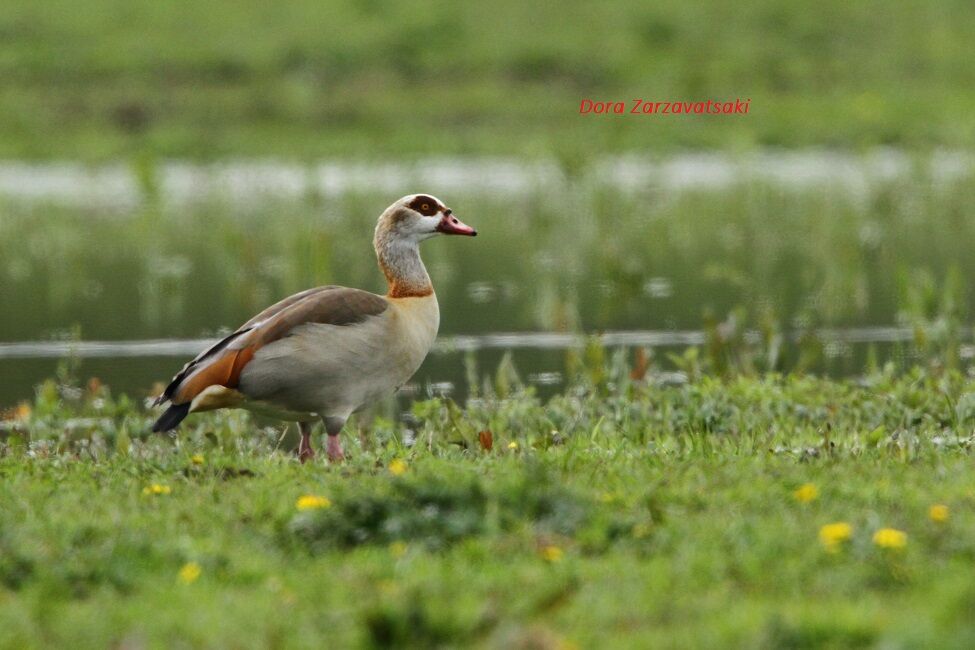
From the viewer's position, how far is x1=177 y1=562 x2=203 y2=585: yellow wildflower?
5.50 metres

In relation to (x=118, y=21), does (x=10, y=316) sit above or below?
below

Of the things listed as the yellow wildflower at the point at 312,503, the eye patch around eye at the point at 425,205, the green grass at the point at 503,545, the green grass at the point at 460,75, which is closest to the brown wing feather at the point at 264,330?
the green grass at the point at 503,545

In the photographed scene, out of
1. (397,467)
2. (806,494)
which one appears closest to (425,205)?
(397,467)

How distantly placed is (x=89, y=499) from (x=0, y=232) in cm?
1623

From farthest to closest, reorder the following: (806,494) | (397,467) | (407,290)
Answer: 1. (407,290)
2. (397,467)
3. (806,494)

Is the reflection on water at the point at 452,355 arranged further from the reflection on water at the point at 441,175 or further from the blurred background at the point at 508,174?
the reflection on water at the point at 441,175

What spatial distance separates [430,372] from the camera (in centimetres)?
1358

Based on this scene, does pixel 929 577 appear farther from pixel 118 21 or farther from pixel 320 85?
pixel 118 21

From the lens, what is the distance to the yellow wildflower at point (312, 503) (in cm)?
614

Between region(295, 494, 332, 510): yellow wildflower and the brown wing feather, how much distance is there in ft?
5.40

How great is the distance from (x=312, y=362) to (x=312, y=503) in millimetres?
1891

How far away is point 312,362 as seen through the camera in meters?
8.05

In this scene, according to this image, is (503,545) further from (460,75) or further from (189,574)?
(460,75)

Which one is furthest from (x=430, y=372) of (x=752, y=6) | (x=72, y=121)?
(x=752, y=6)
